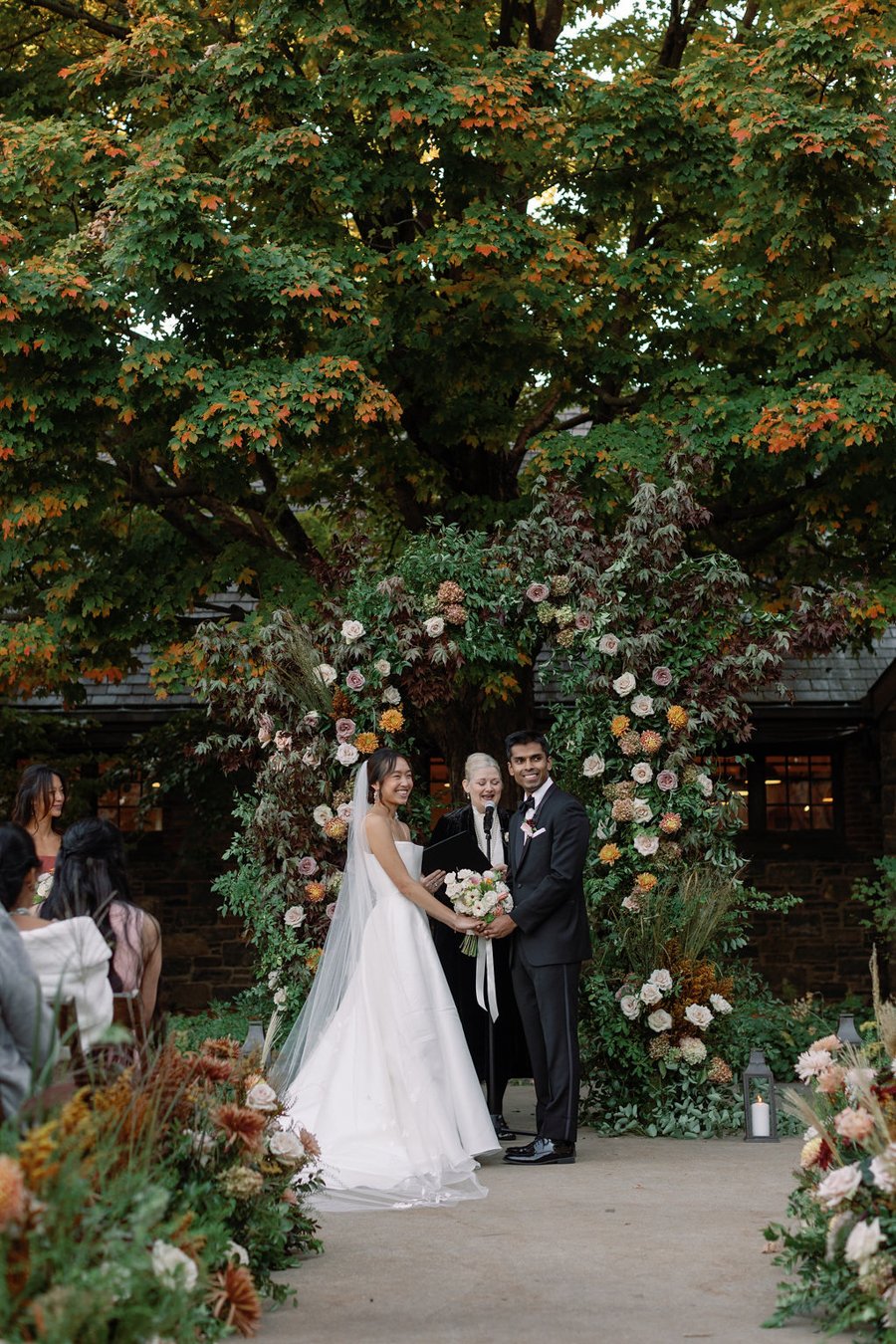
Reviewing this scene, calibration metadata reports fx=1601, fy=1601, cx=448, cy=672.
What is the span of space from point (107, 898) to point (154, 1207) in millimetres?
2092

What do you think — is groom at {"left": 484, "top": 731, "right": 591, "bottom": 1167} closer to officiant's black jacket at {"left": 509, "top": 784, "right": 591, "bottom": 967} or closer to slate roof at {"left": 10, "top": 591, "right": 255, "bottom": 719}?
officiant's black jacket at {"left": 509, "top": 784, "right": 591, "bottom": 967}

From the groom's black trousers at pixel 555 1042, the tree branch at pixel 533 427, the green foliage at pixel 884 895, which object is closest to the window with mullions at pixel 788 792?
the green foliage at pixel 884 895

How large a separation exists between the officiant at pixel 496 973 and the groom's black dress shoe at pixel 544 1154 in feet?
2.44

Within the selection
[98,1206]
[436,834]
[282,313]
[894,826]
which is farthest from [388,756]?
[894,826]

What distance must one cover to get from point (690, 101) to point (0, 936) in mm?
9255

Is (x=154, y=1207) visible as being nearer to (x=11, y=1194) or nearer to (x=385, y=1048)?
(x=11, y=1194)

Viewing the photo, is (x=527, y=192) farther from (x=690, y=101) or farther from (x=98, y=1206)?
(x=98, y=1206)

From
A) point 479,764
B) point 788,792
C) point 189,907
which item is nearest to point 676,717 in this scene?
point 479,764

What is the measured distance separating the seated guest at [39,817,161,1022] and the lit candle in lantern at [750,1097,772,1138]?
4328 mm

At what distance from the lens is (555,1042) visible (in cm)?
825

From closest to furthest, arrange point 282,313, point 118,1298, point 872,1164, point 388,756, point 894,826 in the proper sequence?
1. point 118,1298
2. point 872,1164
3. point 388,756
4. point 282,313
5. point 894,826

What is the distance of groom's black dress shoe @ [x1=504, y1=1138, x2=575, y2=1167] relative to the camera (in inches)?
324

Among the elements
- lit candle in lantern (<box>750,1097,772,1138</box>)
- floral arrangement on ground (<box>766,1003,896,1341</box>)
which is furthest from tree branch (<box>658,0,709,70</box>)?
floral arrangement on ground (<box>766,1003,896,1341</box>)

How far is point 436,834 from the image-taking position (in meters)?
9.48
